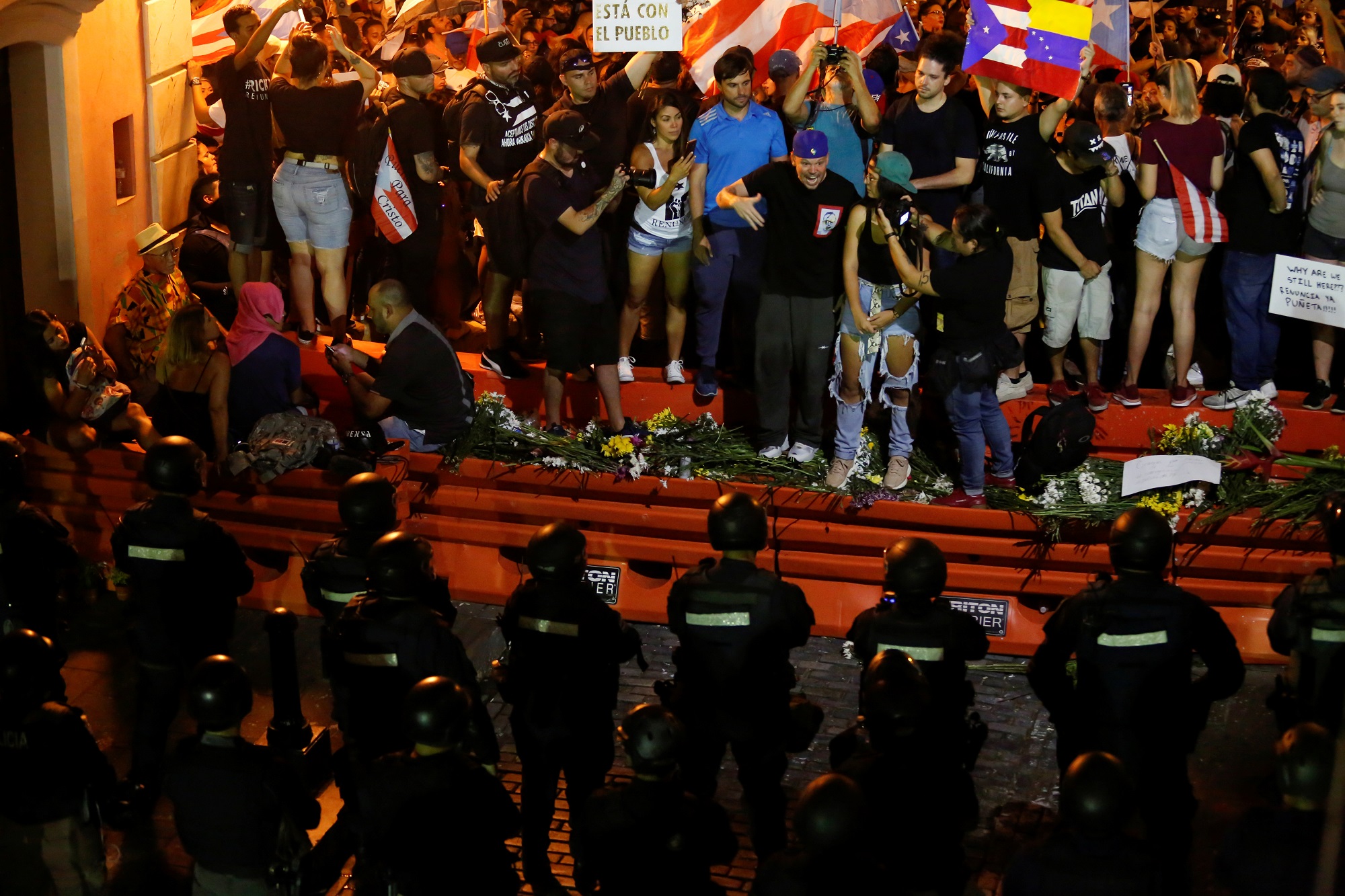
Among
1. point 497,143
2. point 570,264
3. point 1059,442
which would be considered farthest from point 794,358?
point 497,143

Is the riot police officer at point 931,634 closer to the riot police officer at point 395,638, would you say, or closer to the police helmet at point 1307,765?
the police helmet at point 1307,765

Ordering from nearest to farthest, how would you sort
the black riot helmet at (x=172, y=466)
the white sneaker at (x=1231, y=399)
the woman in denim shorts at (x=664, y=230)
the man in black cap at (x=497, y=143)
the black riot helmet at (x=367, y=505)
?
1. the black riot helmet at (x=367, y=505)
2. the black riot helmet at (x=172, y=466)
3. the woman in denim shorts at (x=664, y=230)
4. the white sneaker at (x=1231, y=399)
5. the man in black cap at (x=497, y=143)

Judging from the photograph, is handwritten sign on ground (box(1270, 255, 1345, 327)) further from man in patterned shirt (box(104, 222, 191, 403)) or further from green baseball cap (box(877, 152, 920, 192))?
man in patterned shirt (box(104, 222, 191, 403))

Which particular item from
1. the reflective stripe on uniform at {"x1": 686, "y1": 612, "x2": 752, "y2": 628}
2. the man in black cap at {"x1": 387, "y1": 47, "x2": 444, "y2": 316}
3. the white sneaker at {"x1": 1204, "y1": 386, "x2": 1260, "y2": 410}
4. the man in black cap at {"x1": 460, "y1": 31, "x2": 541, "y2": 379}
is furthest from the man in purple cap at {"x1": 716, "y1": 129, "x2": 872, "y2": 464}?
the reflective stripe on uniform at {"x1": 686, "y1": 612, "x2": 752, "y2": 628}

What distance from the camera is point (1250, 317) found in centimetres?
969

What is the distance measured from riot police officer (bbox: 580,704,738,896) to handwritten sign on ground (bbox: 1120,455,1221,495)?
435cm

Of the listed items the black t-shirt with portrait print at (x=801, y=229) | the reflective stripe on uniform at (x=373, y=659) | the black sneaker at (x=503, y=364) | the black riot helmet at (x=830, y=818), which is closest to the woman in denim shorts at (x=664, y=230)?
the black t-shirt with portrait print at (x=801, y=229)

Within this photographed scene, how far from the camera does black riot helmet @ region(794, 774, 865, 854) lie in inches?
186

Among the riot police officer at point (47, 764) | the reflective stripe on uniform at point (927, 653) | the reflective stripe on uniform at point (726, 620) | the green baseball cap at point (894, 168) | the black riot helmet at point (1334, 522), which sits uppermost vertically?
the green baseball cap at point (894, 168)

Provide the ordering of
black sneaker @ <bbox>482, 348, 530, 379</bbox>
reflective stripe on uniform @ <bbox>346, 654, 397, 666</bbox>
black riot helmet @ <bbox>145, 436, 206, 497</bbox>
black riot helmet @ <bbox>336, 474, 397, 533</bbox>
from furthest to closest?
black sneaker @ <bbox>482, 348, 530, 379</bbox> < black riot helmet @ <bbox>145, 436, 206, 497</bbox> < black riot helmet @ <bbox>336, 474, 397, 533</bbox> < reflective stripe on uniform @ <bbox>346, 654, 397, 666</bbox>

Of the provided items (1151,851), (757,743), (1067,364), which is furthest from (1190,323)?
(1151,851)

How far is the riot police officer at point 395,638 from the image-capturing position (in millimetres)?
6301

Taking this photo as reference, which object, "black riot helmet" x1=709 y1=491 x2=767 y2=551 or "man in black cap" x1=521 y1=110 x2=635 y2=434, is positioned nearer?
"black riot helmet" x1=709 y1=491 x2=767 y2=551

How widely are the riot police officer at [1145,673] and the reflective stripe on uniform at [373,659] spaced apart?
2.73 metres
